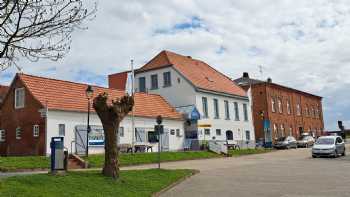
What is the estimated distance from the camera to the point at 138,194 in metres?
14.8

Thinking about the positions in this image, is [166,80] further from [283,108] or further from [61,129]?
[283,108]

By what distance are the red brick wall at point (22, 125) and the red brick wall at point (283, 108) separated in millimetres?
35528

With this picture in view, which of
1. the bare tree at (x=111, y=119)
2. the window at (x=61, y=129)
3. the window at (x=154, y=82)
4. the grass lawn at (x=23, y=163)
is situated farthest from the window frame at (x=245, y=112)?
the bare tree at (x=111, y=119)

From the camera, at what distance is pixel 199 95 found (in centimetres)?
4769

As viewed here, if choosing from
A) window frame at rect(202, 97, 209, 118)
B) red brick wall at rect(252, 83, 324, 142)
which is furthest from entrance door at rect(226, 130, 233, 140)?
red brick wall at rect(252, 83, 324, 142)

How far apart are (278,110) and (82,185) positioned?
52.7 meters

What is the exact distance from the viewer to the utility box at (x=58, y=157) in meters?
16.3

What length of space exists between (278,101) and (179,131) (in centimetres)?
2474

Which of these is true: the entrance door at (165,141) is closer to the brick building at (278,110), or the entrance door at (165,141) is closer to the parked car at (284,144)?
the brick building at (278,110)

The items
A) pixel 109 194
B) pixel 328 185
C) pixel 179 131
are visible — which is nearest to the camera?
pixel 109 194

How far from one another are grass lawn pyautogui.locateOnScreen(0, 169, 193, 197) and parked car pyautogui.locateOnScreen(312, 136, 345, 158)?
1871 cm

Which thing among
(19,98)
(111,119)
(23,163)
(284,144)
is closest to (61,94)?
(19,98)

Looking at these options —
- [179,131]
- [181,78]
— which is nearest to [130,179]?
[179,131]

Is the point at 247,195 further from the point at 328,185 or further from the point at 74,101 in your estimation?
the point at 74,101
